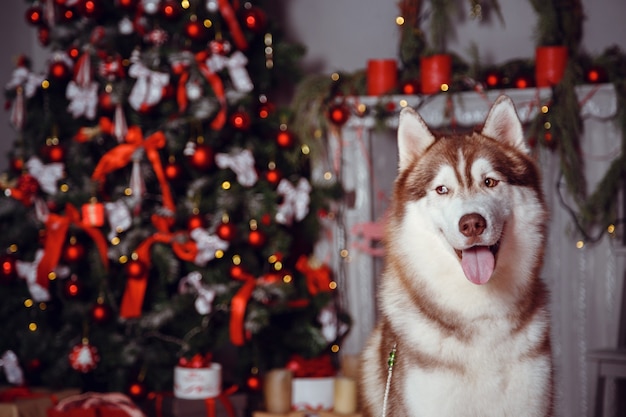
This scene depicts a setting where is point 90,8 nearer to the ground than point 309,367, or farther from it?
farther from it

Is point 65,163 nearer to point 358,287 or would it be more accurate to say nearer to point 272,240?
point 272,240

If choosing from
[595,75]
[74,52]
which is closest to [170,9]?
[74,52]

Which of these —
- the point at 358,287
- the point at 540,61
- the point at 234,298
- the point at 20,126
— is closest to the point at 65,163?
the point at 20,126

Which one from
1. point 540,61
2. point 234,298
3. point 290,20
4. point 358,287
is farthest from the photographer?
point 290,20

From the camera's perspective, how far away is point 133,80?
4137 millimetres

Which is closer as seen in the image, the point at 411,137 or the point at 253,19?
the point at 411,137

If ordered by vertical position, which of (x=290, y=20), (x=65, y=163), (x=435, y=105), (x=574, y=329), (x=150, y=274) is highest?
(x=290, y=20)

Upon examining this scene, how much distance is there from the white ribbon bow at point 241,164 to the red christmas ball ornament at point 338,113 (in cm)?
60

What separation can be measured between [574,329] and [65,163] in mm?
2817

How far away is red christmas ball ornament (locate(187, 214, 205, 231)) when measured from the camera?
3934 mm

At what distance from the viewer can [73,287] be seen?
3.89m

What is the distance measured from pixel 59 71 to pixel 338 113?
58.2 inches

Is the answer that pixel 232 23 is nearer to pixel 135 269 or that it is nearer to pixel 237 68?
pixel 237 68

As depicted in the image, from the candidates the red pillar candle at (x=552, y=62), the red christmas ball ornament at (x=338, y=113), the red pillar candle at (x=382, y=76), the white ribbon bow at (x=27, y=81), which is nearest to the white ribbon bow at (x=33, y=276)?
the white ribbon bow at (x=27, y=81)
